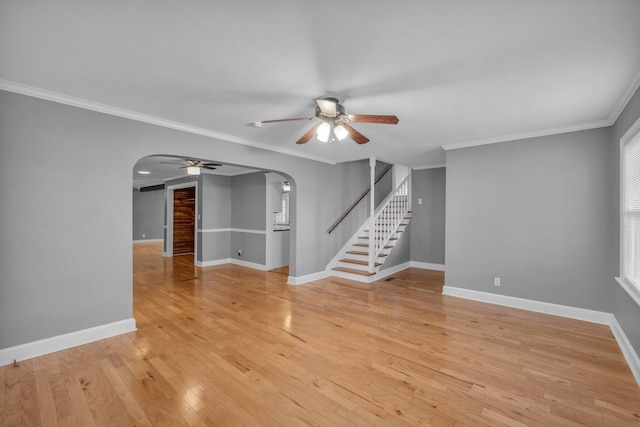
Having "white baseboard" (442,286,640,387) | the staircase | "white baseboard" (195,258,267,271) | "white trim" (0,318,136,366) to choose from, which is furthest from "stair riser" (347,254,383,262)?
"white trim" (0,318,136,366)

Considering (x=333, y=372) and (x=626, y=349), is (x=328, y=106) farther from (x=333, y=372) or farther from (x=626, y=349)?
(x=626, y=349)

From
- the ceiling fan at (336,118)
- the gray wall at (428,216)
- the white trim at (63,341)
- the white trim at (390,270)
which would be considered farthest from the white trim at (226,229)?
the ceiling fan at (336,118)

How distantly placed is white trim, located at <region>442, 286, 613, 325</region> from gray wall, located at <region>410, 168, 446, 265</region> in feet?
7.07

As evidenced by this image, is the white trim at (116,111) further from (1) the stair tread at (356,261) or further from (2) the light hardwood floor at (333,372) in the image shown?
(1) the stair tread at (356,261)

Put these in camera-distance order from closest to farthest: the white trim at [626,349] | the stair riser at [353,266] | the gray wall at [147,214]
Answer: the white trim at [626,349], the stair riser at [353,266], the gray wall at [147,214]

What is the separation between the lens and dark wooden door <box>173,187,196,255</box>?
859cm

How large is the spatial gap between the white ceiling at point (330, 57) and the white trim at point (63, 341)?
2348mm

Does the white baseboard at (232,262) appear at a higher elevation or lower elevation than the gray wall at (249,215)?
lower

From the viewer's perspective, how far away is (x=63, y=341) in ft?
8.98

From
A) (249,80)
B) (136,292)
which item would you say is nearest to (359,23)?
(249,80)

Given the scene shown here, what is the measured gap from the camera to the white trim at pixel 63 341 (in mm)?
2480

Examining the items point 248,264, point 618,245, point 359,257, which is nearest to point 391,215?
point 359,257

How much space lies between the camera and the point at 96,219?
2.96m

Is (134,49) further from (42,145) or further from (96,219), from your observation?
(96,219)
